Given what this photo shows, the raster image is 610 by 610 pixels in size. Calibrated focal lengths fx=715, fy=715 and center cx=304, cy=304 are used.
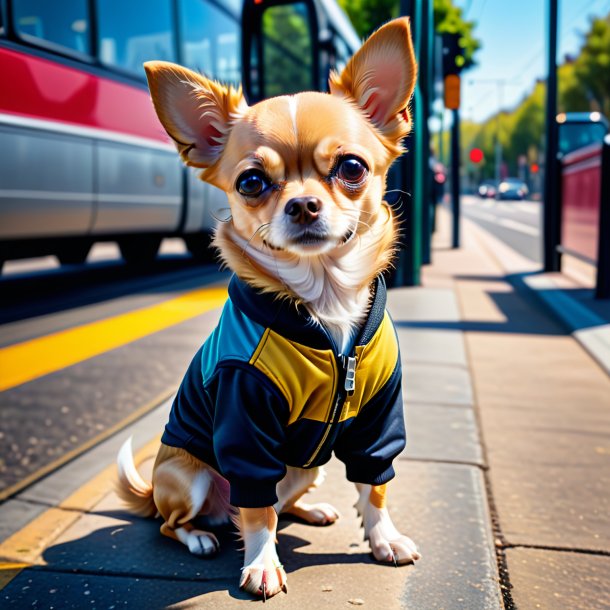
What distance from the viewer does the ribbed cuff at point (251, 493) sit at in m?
1.81

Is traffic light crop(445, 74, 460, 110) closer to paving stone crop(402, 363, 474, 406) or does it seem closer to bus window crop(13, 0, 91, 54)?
bus window crop(13, 0, 91, 54)

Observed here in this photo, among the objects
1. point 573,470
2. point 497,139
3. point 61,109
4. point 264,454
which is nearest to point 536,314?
point 573,470

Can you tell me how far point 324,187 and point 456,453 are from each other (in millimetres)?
1690

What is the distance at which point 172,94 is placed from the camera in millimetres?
1766

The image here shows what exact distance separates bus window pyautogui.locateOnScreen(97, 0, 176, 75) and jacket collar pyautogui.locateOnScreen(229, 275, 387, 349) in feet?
22.7

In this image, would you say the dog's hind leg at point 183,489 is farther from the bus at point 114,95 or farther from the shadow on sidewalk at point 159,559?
the bus at point 114,95

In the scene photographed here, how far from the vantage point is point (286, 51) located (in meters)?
9.89

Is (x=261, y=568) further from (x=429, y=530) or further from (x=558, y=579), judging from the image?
(x=558, y=579)

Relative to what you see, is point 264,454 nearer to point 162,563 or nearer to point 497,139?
point 162,563

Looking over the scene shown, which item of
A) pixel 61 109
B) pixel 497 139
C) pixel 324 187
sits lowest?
pixel 324 187

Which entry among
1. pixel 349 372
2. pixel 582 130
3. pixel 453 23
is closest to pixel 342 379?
pixel 349 372

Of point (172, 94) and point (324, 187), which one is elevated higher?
point (172, 94)

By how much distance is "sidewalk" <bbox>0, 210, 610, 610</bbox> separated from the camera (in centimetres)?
193

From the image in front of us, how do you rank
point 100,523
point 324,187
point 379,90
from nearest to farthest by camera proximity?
point 324,187 < point 379,90 < point 100,523
